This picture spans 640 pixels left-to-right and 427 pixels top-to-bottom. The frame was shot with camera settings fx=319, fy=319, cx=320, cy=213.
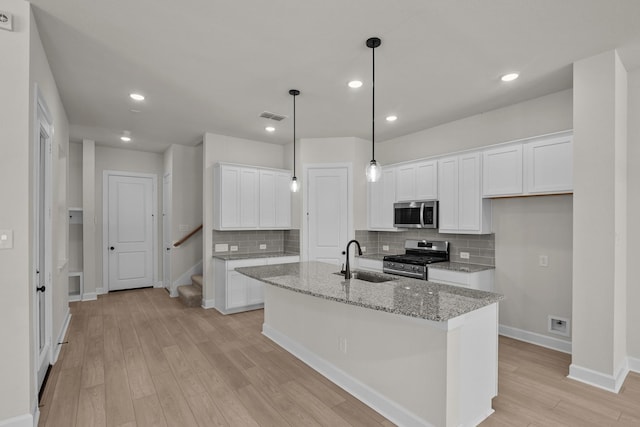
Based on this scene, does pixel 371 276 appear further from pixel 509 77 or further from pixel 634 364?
pixel 634 364

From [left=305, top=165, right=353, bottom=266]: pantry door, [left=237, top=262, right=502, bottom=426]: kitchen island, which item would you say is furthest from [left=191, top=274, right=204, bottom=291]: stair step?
[left=237, top=262, right=502, bottom=426]: kitchen island

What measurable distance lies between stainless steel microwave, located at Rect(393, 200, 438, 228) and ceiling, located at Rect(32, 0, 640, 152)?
1.23 m

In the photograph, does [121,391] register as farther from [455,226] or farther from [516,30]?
[516,30]

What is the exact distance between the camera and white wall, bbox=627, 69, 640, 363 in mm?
2979

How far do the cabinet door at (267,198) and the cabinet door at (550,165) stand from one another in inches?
144

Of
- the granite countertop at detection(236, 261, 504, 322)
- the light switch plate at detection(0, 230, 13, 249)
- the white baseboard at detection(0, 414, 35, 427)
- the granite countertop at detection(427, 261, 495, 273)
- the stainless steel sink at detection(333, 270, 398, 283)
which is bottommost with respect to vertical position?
the white baseboard at detection(0, 414, 35, 427)

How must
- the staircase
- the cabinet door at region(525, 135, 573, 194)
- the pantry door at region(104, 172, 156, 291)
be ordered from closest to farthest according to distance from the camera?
the cabinet door at region(525, 135, 573, 194) → the staircase → the pantry door at region(104, 172, 156, 291)

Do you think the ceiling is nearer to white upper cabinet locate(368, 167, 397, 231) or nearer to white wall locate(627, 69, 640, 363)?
white wall locate(627, 69, 640, 363)

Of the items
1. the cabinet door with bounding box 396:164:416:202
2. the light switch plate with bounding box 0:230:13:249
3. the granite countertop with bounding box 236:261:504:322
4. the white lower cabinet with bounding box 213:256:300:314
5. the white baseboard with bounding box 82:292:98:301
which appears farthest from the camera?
the white baseboard with bounding box 82:292:98:301

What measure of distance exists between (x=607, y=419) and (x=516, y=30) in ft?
9.57

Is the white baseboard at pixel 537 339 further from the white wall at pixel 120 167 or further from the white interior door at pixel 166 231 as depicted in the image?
the white wall at pixel 120 167

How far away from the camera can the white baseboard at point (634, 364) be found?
2994 mm

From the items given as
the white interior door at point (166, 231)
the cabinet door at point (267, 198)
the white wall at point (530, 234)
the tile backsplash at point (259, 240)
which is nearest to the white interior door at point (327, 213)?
the tile backsplash at point (259, 240)

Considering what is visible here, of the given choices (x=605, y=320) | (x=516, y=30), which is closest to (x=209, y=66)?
(x=516, y=30)
